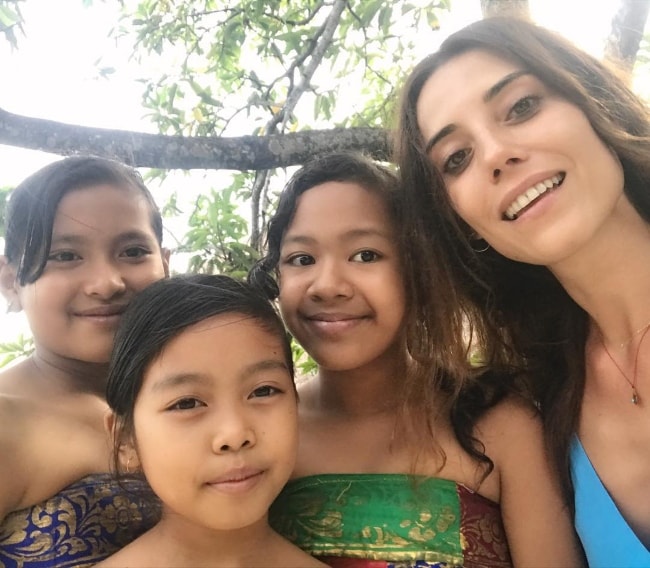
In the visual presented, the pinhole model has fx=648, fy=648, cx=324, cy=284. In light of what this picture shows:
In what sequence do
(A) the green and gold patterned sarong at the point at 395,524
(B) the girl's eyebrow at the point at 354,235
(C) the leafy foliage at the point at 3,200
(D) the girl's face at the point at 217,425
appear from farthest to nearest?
1. (C) the leafy foliage at the point at 3,200
2. (B) the girl's eyebrow at the point at 354,235
3. (A) the green and gold patterned sarong at the point at 395,524
4. (D) the girl's face at the point at 217,425

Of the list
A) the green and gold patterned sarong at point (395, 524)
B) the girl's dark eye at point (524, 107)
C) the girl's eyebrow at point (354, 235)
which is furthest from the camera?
the girl's eyebrow at point (354, 235)

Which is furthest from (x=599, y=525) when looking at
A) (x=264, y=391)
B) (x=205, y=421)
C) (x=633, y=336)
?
(x=205, y=421)

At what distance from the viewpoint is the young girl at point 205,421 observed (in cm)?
138

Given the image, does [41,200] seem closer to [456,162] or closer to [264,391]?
[264,391]

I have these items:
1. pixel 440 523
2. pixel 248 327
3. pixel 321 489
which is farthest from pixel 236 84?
pixel 440 523

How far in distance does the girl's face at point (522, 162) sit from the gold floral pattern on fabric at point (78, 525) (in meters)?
1.09

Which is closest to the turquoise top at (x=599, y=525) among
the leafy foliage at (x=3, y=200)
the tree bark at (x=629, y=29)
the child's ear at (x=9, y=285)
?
the tree bark at (x=629, y=29)

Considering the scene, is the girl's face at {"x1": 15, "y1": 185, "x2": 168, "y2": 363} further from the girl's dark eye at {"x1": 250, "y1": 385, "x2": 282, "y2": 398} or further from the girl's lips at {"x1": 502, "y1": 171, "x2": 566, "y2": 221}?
the girl's lips at {"x1": 502, "y1": 171, "x2": 566, "y2": 221}

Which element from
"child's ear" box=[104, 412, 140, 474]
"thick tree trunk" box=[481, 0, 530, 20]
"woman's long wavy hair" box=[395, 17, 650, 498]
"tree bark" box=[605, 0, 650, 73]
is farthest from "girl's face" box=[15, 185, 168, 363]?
"tree bark" box=[605, 0, 650, 73]

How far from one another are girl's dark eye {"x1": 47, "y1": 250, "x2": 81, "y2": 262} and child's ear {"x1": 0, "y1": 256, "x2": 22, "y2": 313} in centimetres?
16

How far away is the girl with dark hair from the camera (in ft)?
4.66

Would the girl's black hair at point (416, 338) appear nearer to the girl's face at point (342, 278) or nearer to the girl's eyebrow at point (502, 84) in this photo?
the girl's face at point (342, 278)

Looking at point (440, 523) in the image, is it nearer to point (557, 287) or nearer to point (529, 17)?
point (557, 287)

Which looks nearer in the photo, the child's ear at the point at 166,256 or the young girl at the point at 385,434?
the young girl at the point at 385,434
